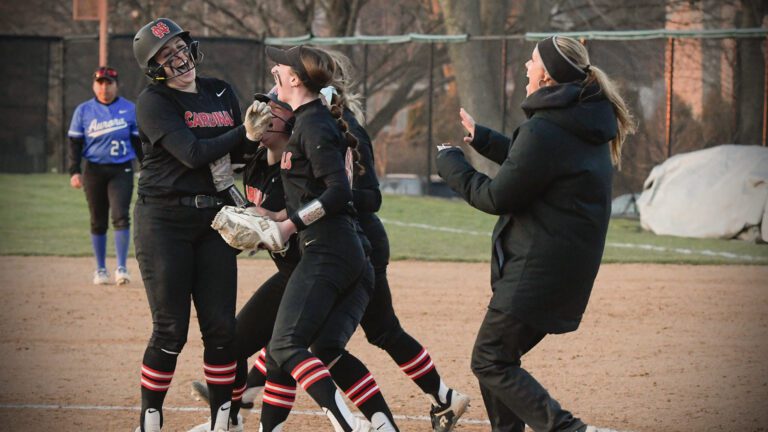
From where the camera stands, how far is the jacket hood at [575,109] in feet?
15.1

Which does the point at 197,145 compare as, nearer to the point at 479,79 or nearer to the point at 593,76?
the point at 593,76

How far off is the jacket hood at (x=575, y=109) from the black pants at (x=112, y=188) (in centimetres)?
630

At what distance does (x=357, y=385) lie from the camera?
17.2 feet

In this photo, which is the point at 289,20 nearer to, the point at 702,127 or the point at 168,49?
the point at 702,127

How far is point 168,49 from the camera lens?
5391 millimetres

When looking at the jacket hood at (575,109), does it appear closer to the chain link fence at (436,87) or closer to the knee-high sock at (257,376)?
the knee-high sock at (257,376)

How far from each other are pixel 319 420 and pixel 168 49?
6.67ft

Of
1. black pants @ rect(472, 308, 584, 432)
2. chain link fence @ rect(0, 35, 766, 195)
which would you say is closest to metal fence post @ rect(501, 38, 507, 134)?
chain link fence @ rect(0, 35, 766, 195)

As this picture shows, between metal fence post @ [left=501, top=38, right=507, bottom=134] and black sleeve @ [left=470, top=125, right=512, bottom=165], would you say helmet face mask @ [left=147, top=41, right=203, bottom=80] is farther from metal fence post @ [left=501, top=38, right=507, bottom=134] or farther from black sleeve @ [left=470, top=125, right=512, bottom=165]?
metal fence post @ [left=501, top=38, right=507, bottom=134]

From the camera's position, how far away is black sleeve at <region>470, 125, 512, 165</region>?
16.6ft

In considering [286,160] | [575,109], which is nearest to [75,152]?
[286,160]

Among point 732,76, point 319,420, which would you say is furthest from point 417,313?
point 732,76

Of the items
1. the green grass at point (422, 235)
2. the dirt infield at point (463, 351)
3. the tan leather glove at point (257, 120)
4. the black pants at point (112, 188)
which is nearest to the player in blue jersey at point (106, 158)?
the black pants at point (112, 188)

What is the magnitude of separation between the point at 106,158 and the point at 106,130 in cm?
27
